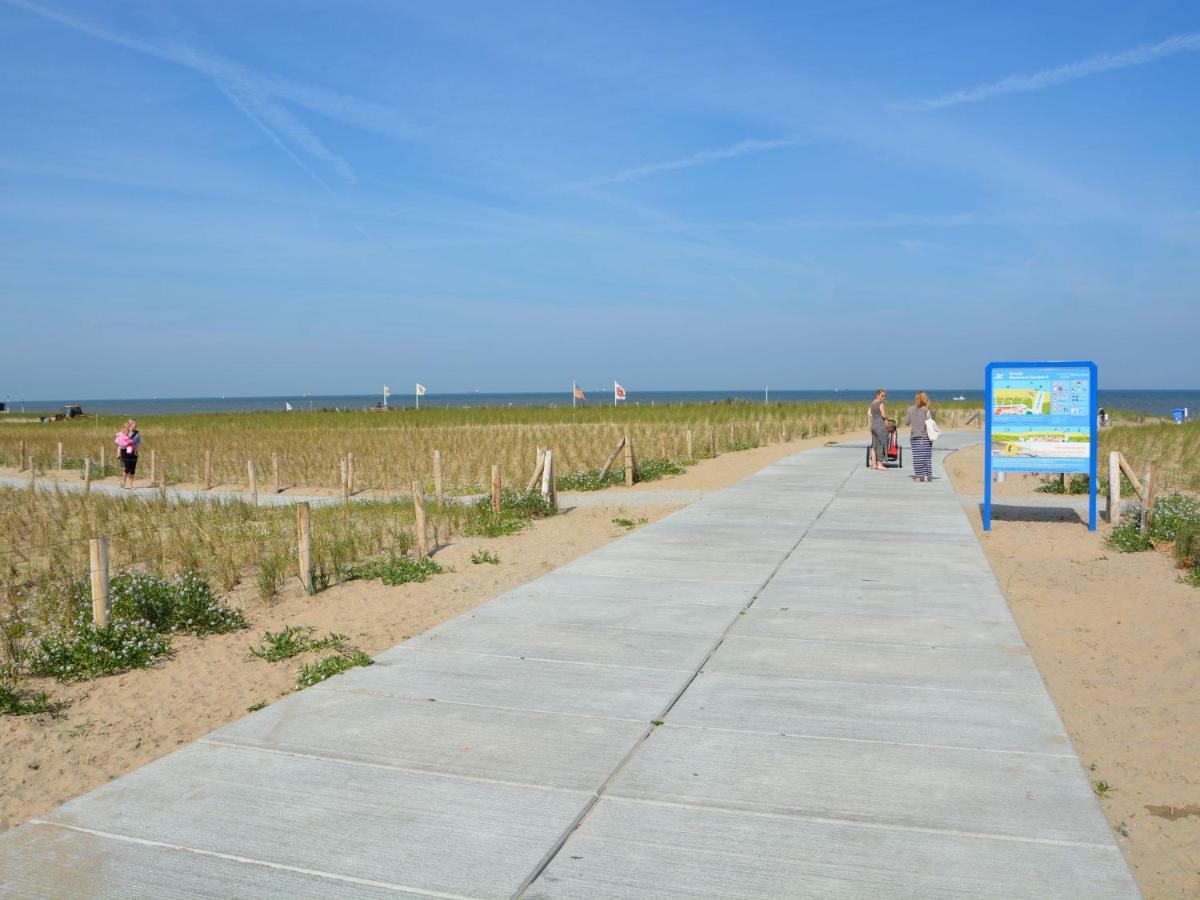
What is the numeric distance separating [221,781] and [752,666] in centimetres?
345

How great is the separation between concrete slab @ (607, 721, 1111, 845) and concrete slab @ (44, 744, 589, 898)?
62 cm

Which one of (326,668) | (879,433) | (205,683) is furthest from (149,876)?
(879,433)

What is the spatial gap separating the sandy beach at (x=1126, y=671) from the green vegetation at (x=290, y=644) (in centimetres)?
528

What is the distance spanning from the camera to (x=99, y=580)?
8.00 m

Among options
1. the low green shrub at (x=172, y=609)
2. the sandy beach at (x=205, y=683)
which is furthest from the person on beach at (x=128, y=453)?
the low green shrub at (x=172, y=609)

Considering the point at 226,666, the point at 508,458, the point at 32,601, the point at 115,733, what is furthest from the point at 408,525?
the point at 508,458

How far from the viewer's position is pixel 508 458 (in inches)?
1109

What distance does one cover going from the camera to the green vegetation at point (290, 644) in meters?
7.71

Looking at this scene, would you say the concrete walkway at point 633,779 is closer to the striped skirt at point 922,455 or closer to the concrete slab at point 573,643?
the concrete slab at point 573,643

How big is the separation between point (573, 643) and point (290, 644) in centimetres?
226

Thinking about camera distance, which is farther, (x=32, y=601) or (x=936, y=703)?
(x=32, y=601)

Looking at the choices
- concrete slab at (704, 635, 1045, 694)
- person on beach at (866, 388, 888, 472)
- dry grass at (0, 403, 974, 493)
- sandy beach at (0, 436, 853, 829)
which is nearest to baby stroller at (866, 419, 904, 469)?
person on beach at (866, 388, 888, 472)

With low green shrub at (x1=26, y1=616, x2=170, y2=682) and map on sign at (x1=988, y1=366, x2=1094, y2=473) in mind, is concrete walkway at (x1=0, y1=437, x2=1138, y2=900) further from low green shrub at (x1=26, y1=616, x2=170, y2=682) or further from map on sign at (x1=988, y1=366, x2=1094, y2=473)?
map on sign at (x1=988, y1=366, x2=1094, y2=473)

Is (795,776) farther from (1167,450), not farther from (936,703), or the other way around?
(1167,450)
